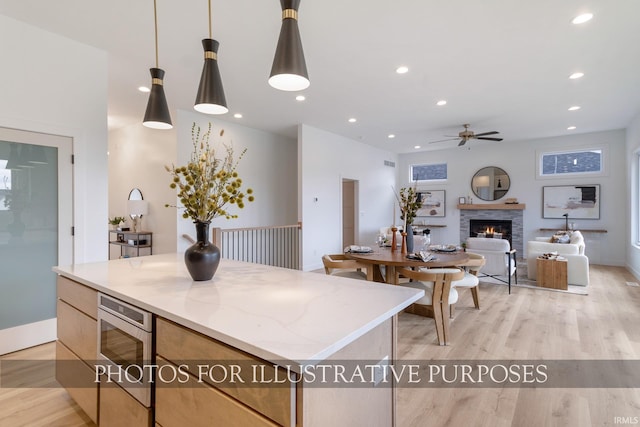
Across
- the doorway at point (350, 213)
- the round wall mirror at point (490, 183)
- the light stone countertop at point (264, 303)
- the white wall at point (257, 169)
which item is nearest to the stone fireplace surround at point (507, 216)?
the round wall mirror at point (490, 183)

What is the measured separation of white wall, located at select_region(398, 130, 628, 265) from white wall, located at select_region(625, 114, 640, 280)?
57 centimetres

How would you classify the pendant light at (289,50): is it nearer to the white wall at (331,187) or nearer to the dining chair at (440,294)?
the dining chair at (440,294)

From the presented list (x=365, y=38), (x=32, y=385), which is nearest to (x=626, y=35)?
(x=365, y=38)

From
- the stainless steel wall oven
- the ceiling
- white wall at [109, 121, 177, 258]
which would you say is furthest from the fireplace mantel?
the stainless steel wall oven

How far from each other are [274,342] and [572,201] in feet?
29.3

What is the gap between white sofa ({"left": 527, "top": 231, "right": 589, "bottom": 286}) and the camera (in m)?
5.04

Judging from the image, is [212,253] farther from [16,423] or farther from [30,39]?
[30,39]

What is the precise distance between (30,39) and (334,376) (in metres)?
3.97

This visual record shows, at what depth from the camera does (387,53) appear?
11.2 ft

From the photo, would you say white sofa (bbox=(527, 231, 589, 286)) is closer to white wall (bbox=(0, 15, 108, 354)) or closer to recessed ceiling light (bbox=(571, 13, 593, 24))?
recessed ceiling light (bbox=(571, 13, 593, 24))

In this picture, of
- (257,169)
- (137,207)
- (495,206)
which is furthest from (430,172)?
(137,207)

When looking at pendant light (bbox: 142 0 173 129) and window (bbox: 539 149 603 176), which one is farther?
window (bbox: 539 149 603 176)

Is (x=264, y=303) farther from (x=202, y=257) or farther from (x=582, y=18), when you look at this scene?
(x=582, y=18)

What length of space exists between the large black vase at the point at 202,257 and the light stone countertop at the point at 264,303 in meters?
0.06
